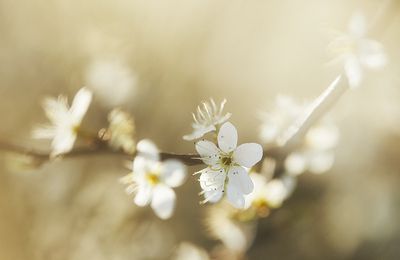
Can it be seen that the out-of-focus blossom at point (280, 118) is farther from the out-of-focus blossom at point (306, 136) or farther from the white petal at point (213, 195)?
the white petal at point (213, 195)

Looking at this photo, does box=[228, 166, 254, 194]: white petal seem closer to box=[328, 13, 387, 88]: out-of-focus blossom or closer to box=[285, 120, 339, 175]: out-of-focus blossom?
box=[328, 13, 387, 88]: out-of-focus blossom

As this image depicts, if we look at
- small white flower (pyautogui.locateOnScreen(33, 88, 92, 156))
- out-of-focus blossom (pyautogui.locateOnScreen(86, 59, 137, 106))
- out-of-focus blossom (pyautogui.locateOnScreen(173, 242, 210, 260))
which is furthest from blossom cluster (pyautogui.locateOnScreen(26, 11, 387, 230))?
out-of-focus blossom (pyautogui.locateOnScreen(86, 59, 137, 106))

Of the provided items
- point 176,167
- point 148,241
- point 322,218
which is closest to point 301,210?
point 322,218

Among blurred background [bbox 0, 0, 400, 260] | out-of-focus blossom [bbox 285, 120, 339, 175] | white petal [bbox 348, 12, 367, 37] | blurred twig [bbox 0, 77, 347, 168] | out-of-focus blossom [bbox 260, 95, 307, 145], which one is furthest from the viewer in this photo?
blurred background [bbox 0, 0, 400, 260]

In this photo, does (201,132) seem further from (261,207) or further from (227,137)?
(261,207)

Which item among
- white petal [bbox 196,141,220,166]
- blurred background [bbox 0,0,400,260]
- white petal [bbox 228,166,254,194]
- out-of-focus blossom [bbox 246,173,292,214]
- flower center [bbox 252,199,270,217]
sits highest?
blurred background [bbox 0,0,400,260]

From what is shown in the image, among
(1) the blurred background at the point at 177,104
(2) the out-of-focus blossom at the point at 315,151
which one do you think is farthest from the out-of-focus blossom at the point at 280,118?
(1) the blurred background at the point at 177,104
